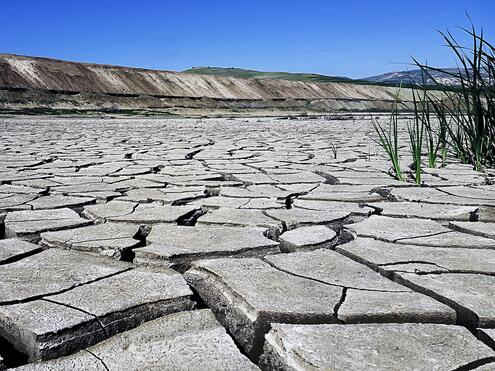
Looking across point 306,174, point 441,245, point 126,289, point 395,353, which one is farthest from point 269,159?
point 395,353

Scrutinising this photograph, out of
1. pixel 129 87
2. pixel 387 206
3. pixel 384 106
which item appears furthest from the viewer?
pixel 384 106

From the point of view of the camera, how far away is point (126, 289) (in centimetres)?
126

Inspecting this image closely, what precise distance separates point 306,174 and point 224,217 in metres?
1.33

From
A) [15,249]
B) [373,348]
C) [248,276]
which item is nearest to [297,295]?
[248,276]

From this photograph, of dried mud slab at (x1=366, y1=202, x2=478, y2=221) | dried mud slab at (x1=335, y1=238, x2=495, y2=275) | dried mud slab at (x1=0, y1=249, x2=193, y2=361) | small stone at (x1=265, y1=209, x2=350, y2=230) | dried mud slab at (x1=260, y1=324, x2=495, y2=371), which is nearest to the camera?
dried mud slab at (x1=260, y1=324, x2=495, y2=371)

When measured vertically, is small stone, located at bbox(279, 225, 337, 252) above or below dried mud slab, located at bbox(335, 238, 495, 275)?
below

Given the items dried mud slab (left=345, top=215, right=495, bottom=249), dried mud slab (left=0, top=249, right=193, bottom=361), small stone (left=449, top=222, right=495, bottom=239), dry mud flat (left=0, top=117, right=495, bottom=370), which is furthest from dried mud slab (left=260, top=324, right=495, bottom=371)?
small stone (left=449, top=222, right=495, bottom=239)

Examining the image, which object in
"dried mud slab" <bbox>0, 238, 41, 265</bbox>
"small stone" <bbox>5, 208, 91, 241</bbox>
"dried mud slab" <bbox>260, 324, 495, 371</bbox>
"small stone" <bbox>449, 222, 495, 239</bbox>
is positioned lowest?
"small stone" <bbox>5, 208, 91, 241</bbox>

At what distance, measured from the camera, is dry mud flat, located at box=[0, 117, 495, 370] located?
99 cm

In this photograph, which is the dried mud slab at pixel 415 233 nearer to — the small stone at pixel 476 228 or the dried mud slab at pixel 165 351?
the small stone at pixel 476 228

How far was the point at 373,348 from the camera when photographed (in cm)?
97

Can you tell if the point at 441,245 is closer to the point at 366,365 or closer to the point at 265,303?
the point at 265,303

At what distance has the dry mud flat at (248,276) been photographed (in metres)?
0.99

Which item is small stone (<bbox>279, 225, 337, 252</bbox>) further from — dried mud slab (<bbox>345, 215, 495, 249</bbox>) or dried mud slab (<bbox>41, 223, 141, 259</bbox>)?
dried mud slab (<bbox>41, 223, 141, 259</bbox>)
